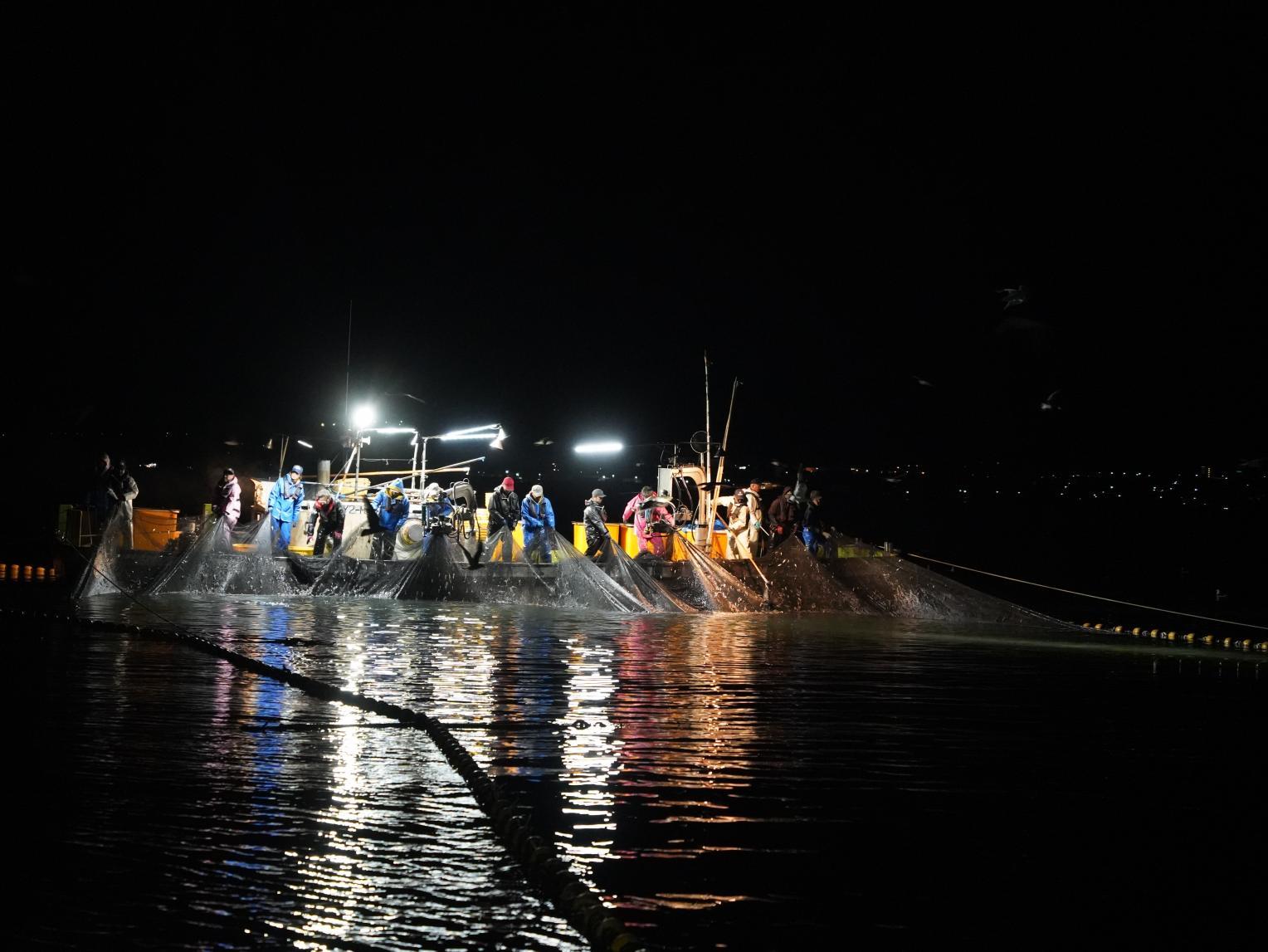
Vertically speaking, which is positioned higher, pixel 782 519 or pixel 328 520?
pixel 782 519

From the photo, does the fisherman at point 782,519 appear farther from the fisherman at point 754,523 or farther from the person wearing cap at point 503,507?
the person wearing cap at point 503,507

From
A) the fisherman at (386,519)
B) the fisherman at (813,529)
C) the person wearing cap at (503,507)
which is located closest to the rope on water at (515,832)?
the fisherman at (813,529)

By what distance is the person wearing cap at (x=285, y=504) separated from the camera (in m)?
23.6

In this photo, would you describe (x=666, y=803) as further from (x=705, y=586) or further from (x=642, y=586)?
(x=705, y=586)

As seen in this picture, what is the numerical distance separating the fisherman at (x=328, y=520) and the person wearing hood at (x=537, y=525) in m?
3.28

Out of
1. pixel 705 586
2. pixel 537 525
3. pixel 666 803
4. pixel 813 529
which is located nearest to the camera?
pixel 666 803

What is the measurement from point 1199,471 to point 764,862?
134 ft

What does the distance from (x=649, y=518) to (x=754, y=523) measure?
179cm

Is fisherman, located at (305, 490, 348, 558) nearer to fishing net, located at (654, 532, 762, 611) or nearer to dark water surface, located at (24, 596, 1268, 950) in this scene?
fishing net, located at (654, 532, 762, 611)

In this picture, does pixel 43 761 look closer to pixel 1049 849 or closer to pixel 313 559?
pixel 1049 849

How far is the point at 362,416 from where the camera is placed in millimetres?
30969

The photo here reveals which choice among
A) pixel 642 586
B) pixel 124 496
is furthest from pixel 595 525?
pixel 124 496

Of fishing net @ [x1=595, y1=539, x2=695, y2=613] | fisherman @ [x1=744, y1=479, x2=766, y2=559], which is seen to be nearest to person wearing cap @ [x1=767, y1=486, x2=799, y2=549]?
fisherman @ [x1=744, y1=479, x2=766, y2=559]

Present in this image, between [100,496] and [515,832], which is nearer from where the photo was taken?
[515,832]
